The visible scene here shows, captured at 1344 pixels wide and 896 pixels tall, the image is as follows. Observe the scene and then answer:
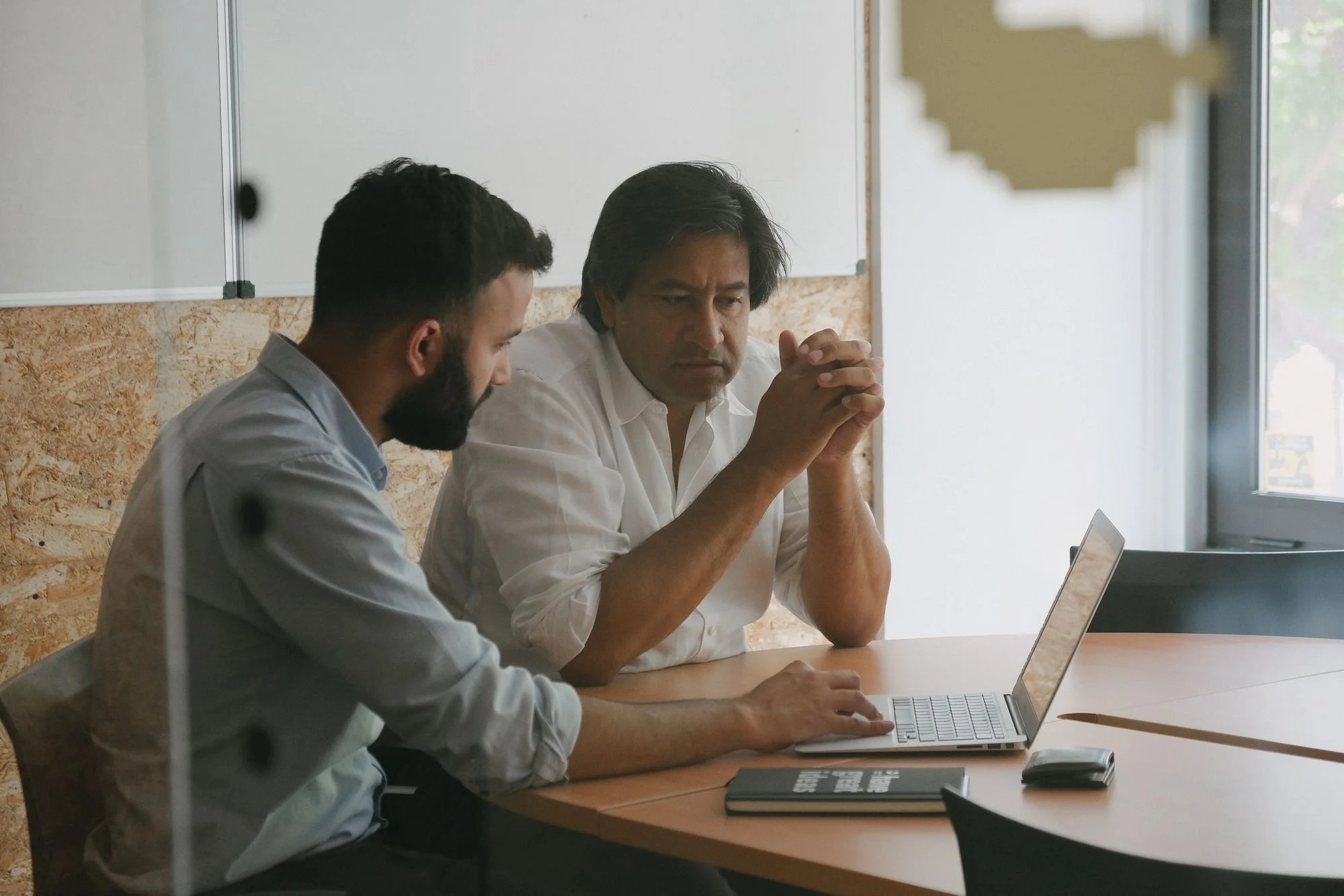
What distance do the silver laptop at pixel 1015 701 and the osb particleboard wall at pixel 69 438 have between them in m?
0.58

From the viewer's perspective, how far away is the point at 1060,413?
2.59m

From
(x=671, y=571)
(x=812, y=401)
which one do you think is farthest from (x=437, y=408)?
(x=812, y=401)

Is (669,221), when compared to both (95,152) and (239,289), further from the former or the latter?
(95,152)

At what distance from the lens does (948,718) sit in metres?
1.09

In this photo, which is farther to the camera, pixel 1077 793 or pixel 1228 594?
pixel 1228 594

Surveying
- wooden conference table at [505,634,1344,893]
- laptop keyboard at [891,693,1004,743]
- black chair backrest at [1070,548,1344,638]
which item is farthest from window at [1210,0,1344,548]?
laptop keyboard at [891,693,1004,743]

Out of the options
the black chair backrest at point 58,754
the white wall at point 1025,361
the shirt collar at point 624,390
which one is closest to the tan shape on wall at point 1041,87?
the white wall at point 1025,361

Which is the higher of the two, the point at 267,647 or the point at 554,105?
the point at 554,105

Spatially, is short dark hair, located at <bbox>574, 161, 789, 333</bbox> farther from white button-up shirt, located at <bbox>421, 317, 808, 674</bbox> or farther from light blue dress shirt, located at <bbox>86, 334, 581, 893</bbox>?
light blue dress shirt, located at <bbox>86, 334, 581, 893</bbox>

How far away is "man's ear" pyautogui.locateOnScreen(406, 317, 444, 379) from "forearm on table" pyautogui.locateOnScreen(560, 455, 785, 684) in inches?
12.6

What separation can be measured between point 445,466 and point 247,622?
1.82 feet

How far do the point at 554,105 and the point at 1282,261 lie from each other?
1.60 meters

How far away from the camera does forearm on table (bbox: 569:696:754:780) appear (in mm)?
989

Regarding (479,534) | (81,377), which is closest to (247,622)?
(81,377)
